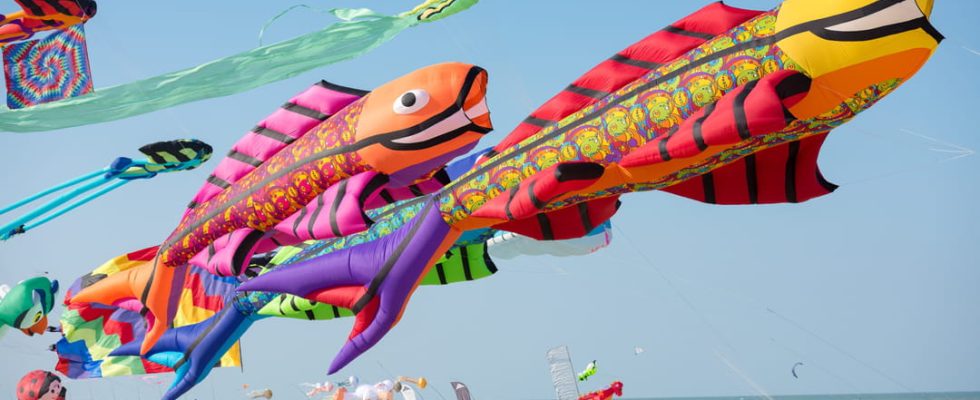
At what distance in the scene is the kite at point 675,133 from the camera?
Result: 3939 millimetres

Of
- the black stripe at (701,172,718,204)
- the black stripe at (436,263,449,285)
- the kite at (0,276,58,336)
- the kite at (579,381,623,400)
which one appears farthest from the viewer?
the kite at (579,381,623,400)

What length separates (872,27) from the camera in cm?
386

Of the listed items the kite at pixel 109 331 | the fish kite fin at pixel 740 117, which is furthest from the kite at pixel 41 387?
the fish kite fin at pixel 740 117

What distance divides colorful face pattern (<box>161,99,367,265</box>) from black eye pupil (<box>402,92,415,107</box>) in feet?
1.37

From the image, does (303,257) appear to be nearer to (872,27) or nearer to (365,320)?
(365,320)

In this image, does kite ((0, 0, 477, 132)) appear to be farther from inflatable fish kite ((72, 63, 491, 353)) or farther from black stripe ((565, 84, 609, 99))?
black stripe ((565, 84, 609, 99))

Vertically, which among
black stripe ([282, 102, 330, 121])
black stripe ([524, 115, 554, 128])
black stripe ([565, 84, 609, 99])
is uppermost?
black stripe ([282, 102, 330, 121])

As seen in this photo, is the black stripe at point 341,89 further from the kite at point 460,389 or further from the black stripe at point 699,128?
the kite at point 460,389

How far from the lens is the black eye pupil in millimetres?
5064

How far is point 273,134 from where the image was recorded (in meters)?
6.38

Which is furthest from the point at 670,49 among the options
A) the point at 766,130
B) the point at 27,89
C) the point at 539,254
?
the point at 27,89

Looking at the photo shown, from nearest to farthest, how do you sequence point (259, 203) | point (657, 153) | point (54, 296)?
point (657, 153) → point (259, 203) → point (54, 296)

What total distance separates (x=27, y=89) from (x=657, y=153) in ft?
16.7

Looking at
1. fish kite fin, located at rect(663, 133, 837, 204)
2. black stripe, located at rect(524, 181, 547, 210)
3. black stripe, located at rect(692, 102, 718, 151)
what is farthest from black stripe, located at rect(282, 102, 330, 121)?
black stripe, located at rect(692, 102, 718, 151)
